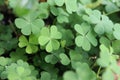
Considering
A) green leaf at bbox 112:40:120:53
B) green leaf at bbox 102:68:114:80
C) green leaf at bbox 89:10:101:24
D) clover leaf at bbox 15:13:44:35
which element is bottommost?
green leaf at bbox 102:68:114:80

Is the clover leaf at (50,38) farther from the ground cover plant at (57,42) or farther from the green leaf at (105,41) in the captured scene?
the green leaf at (105,41)

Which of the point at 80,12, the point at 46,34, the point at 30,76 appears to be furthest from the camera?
the point at 80,12

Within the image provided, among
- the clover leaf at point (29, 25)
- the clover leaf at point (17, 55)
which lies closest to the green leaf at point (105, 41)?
the clover leaf at point (29, 25)

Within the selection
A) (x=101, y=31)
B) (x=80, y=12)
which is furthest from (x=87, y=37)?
(x=80, y=12)

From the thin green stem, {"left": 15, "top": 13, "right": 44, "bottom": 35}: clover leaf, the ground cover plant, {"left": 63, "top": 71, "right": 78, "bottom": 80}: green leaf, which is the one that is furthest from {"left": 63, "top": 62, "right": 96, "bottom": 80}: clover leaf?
the thin green stem

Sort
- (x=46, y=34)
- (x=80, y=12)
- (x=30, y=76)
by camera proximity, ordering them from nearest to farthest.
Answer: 1. (x=30, y=76)
2. (x=46, y=34)
3. (x=80, y=12)

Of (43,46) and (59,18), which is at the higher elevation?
(59,18)

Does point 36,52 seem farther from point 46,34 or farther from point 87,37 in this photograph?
point 87,37

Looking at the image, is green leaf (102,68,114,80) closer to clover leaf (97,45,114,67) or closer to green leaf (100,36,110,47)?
clover leaf (97,45,114,67)
